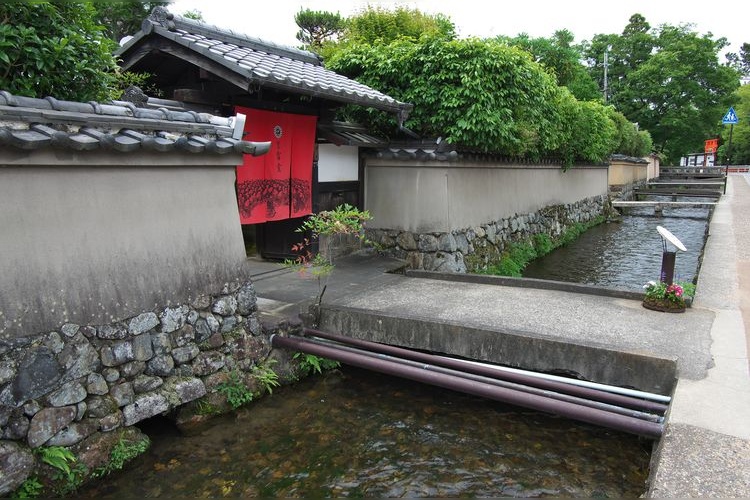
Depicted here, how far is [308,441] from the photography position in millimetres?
5168

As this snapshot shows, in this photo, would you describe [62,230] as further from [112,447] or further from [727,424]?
[727,424]

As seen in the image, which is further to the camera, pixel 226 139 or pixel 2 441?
pixel 226 139

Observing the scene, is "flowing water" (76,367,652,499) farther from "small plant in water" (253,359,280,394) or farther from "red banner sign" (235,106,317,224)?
"red banner sign" (235,106,317,224)

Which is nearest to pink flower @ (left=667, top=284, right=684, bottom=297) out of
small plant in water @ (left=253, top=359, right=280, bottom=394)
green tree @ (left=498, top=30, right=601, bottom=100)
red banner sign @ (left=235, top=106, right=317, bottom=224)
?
small plant in water @ (left=253, top=359, right=280, bottom=394)

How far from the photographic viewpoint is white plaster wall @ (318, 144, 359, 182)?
33.6ft

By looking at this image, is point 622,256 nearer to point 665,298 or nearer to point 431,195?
point 431,195

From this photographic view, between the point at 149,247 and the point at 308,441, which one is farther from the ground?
the point at 149,247

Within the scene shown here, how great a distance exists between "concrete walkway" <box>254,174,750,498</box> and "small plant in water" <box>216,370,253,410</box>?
102 cm

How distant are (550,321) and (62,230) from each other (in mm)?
5668

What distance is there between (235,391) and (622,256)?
1282 centimetres

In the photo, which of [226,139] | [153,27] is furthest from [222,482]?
[153,27]

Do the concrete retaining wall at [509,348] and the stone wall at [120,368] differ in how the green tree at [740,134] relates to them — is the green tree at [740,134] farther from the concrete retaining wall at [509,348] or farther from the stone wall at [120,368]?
the stone wall at [120,368]

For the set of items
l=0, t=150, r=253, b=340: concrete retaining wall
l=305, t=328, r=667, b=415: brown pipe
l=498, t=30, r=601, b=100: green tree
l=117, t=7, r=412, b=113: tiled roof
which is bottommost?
l=305, t=328, r=667, b=415: brown pipe

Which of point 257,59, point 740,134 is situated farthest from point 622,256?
point 740,134
